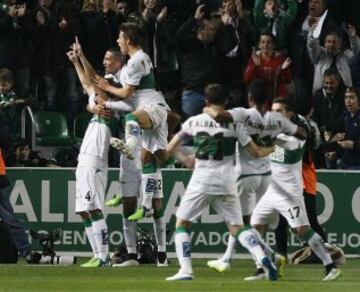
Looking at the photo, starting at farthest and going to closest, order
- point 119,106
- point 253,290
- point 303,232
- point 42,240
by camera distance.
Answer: point 42,240 → point 119,106 → point 303,232 → point 253,290

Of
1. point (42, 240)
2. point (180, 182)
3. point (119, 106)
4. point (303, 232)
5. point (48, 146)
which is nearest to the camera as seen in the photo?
point (303, 232)

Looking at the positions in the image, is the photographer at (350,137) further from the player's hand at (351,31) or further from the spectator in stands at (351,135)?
the player's hand at (351,31)

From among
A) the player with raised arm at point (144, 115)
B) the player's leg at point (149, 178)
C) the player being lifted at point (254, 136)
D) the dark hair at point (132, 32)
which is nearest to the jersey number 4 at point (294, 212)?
the player being lifted at point (254, 136)

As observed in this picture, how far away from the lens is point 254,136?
16641 millimetres

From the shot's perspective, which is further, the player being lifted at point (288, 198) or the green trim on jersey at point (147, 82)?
the green trim on jersey at point (147, 82)

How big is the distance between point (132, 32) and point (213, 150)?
2.81 metres

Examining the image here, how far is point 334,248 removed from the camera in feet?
63.2

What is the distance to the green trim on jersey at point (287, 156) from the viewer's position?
59.3 feet

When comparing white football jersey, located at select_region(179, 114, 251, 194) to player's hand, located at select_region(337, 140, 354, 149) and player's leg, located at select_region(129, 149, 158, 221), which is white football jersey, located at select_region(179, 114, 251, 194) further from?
player's hand, located at select_region(337, 140, 354, 149)

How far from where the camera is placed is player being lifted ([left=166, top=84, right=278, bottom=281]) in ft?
53.0

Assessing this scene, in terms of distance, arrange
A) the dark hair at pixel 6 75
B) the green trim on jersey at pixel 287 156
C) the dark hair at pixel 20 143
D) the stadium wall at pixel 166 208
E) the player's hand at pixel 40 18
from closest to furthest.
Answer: the green trim on jersey at pixel 287 156 → the stadium wall at pixel 166 208 → the dark hair at pixel 6 75 → the dark hair at pixel 20 143 → the player's hand at pixel 40 18

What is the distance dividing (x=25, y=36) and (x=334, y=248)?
23.2 ft

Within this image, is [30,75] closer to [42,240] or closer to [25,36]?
[25,36]

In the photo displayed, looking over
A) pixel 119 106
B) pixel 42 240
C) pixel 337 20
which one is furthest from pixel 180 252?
pixel 337 20
